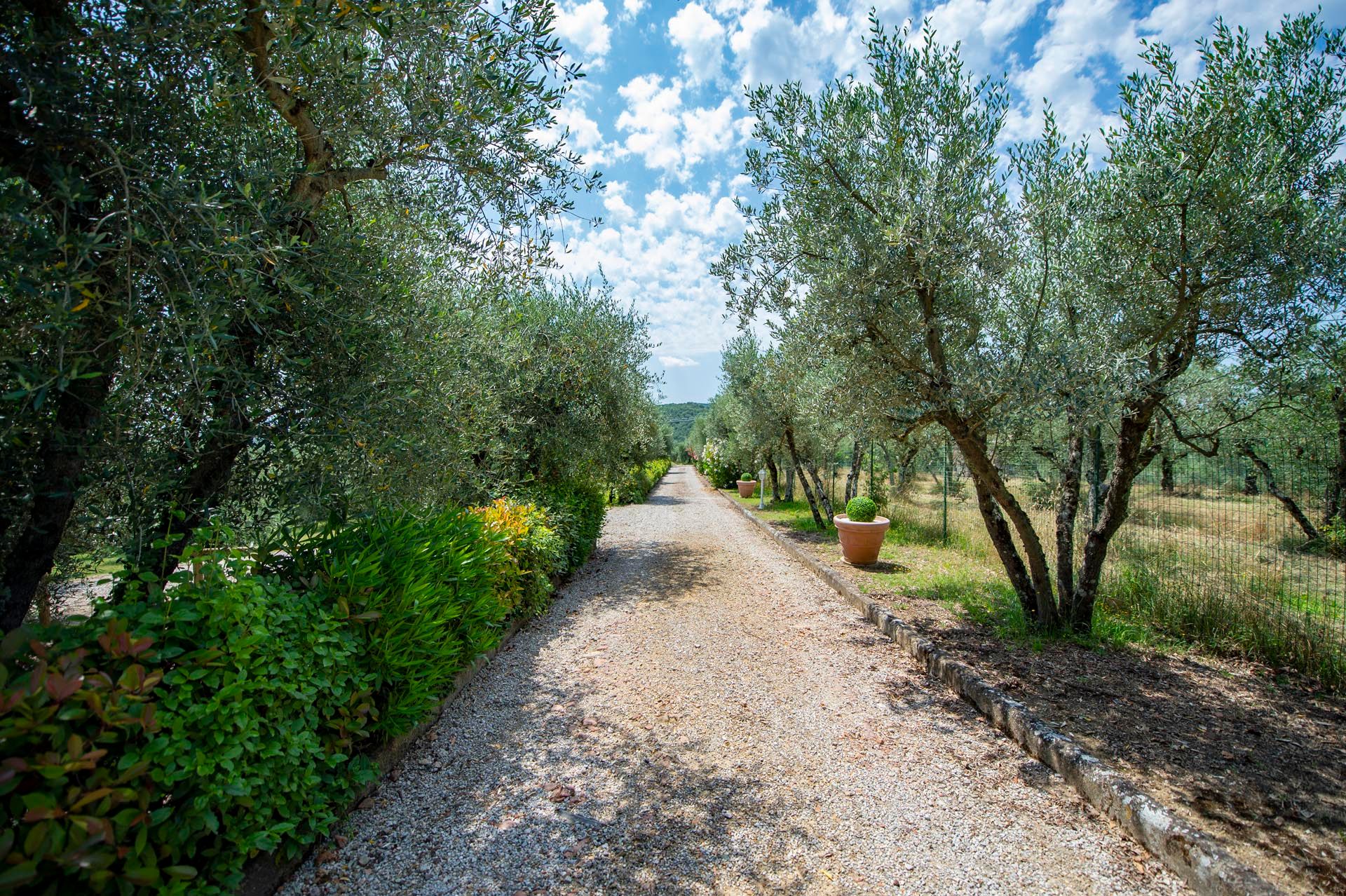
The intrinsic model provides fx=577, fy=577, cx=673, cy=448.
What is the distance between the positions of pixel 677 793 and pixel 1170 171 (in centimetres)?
572

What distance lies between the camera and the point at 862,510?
945cm

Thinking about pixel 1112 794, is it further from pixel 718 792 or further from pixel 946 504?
pixel 946 504

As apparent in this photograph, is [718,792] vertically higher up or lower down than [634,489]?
lower down

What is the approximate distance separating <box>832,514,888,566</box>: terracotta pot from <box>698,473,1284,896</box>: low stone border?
3676 mm

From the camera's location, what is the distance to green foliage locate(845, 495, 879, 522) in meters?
9.44

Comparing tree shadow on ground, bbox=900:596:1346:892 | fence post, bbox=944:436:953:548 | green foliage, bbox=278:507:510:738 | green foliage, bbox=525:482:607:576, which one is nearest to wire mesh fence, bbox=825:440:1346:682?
fence post, bbox=944:436:953:548

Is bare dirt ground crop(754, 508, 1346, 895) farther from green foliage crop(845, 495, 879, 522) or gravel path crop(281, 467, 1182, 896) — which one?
green foliage crop(845, 495, 879, 522)

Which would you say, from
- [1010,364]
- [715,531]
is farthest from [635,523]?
[1010,364]

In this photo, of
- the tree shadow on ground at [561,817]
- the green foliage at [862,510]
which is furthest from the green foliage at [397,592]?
the green foliage at [862,510]

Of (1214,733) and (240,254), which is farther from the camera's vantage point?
(1214,733)

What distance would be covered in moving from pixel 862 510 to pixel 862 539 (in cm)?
49

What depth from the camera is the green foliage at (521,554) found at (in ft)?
19.1

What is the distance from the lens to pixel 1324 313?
433cm

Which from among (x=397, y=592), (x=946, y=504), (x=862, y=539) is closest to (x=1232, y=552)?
(x=862, y=539)
